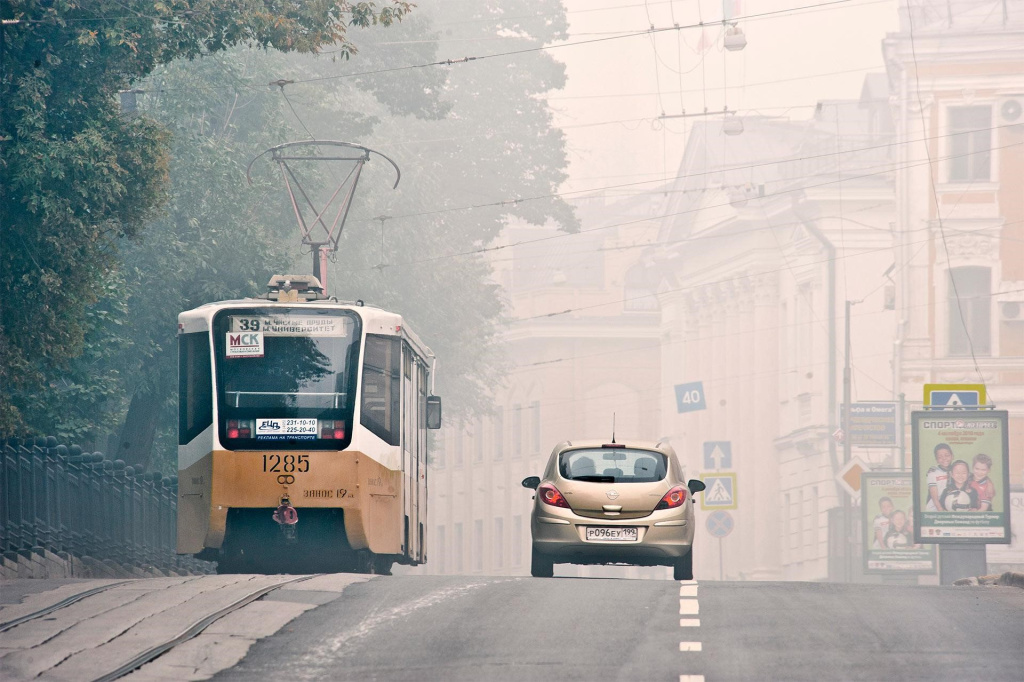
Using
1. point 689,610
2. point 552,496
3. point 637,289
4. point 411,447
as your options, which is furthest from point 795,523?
point 689,610

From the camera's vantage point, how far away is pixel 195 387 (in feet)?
66.9

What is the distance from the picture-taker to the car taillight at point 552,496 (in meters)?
19.8

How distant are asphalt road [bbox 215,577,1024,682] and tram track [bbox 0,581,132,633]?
2064 millimetres

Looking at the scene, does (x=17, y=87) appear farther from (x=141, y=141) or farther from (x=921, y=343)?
(x=921, y=343)

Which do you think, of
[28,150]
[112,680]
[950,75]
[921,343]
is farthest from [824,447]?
[112,680]

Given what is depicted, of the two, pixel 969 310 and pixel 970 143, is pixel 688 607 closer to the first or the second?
pixel 969 310

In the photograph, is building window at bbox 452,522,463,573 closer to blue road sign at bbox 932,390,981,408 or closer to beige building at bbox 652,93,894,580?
beige building at bbox 652,93,894,580

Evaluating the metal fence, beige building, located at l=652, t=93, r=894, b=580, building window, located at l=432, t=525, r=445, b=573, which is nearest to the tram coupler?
the metal fence

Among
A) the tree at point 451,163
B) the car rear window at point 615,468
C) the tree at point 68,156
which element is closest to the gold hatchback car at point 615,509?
the car rear window at point 615,468

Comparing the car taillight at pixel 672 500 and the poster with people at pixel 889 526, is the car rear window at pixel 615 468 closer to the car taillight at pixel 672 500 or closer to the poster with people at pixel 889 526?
the car taillight at pixel 672 500

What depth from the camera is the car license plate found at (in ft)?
64.2

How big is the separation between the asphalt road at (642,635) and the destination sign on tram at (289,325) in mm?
3521

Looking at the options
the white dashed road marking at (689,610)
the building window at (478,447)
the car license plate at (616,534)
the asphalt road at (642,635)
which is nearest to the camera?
the white dashed road marking at (689,610)

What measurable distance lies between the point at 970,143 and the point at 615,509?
124 feet
